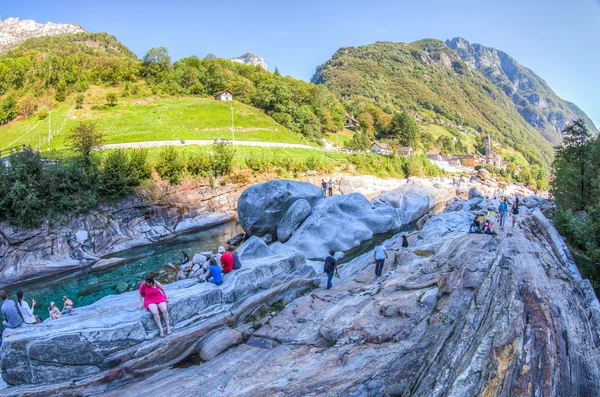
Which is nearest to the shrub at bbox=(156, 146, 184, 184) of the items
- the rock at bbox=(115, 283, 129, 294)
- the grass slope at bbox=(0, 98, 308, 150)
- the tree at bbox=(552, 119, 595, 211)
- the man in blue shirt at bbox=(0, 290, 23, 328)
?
the grass slope at bbox=(0, 98, 308, 150)

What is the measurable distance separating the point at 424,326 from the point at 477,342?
234 centimetres

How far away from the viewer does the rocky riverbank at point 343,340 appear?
21.0ft

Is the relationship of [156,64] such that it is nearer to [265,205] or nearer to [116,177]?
[116,177]

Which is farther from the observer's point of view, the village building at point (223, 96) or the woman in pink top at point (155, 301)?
the village building at point (223, 96)

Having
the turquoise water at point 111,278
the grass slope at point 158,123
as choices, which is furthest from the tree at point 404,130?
the turquoise water at point 111,278

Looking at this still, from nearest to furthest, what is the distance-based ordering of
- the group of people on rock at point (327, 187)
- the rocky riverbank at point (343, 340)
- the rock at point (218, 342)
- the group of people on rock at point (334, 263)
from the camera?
1. the rocky riverbank at point (343, 340)
2. the rock at point (218, 342)
3. the group of people on rock at point (334, 263)
4. the group of people on rock at point (327, 187)

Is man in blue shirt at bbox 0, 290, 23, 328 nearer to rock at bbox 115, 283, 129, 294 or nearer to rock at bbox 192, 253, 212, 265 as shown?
rock at bbox 115, 283, 129, 294

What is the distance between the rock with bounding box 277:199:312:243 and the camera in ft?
90.6

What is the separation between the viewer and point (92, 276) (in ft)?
72.2

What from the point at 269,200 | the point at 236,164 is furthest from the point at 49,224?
the point at 236,164

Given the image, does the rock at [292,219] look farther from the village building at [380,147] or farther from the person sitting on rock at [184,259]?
the village building at [380,147]

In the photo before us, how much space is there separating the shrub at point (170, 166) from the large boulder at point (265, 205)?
42.8ft

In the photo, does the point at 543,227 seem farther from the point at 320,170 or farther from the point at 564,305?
the point at 320,170

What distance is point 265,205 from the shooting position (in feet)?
93.6
